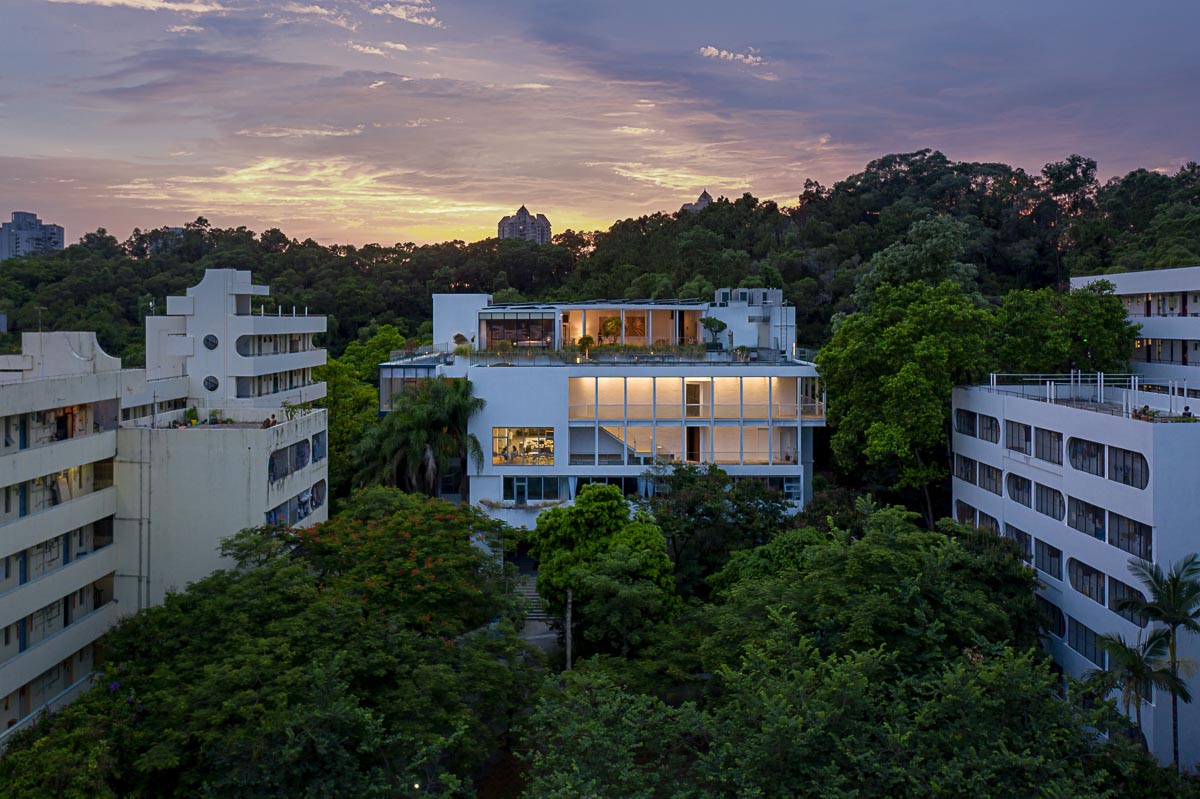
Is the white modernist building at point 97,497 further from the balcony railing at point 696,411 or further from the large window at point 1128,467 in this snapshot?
the large window at point 1128,467

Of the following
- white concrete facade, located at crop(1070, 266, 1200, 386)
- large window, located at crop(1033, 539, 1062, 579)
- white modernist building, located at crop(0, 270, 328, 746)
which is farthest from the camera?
white concrete facade, located at crop(1070, 266, 1200, 386)

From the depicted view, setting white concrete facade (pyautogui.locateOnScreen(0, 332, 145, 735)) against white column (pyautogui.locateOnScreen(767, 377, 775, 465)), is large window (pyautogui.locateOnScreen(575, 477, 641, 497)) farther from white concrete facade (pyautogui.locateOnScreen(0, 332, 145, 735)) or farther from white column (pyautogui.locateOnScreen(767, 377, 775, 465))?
white concrete facade (pyautogui.locateOnScreen(0, 332, 145, 735))

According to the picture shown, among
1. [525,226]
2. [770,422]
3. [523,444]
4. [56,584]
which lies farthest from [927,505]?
[525,226]

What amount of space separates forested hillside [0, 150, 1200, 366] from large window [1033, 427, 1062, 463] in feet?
92.7

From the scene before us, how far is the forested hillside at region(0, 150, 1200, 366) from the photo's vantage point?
6366 centimetres

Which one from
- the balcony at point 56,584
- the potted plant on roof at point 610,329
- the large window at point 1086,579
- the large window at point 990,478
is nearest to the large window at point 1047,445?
the large window at point 990,478

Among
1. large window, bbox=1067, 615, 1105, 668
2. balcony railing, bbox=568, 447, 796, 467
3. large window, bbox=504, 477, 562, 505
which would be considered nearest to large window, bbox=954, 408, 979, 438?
balcony railing, bbox=568, 447, 796, 467

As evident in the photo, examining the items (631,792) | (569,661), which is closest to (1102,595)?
(569,661)

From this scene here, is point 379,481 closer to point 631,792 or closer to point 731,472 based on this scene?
point 731,472

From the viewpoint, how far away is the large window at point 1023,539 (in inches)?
1224

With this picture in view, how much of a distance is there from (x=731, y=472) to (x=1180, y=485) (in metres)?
18.3

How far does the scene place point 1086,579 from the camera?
27.9m

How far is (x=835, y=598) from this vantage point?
23703 mm

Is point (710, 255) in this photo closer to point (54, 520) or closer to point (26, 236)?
point (54, 520)
